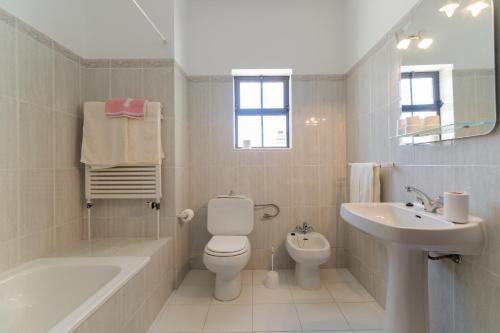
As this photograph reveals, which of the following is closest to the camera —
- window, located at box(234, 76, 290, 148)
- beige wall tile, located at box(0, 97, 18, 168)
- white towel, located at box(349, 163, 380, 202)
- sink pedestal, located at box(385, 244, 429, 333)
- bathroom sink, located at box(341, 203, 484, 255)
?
bathroom sink, located at box(341, 203, 484, 255)

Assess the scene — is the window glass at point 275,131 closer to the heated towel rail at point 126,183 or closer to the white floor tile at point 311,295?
the heated towel rail at point 126,183

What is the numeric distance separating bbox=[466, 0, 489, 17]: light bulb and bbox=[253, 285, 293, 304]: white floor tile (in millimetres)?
2114

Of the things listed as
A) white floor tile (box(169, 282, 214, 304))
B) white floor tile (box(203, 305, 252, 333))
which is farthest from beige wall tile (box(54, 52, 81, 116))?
white floor tile (box(203, 305, 252, 333))

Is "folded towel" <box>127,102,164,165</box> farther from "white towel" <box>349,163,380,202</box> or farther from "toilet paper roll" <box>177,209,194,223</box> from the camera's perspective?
"white towel" <box>349,163,380,202</box>

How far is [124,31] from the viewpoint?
2.21 m

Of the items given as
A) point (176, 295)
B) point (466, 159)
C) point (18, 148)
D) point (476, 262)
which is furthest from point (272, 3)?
point (176, 295)

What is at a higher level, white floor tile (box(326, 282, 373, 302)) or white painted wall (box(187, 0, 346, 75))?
white painted wall (box(187, 0, 346, 75))

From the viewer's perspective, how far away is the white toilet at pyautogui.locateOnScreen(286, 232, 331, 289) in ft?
6.76

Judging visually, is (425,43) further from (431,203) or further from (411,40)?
(431,203)

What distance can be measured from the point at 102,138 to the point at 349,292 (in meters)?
2.49

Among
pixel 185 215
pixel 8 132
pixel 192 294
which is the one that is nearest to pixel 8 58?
pixel 8 132

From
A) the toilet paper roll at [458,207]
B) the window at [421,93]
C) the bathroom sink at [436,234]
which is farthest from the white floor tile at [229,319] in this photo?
the window at [421,93]

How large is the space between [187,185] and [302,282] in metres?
1.45

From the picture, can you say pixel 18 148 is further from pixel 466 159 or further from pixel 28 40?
pixel 466 159
